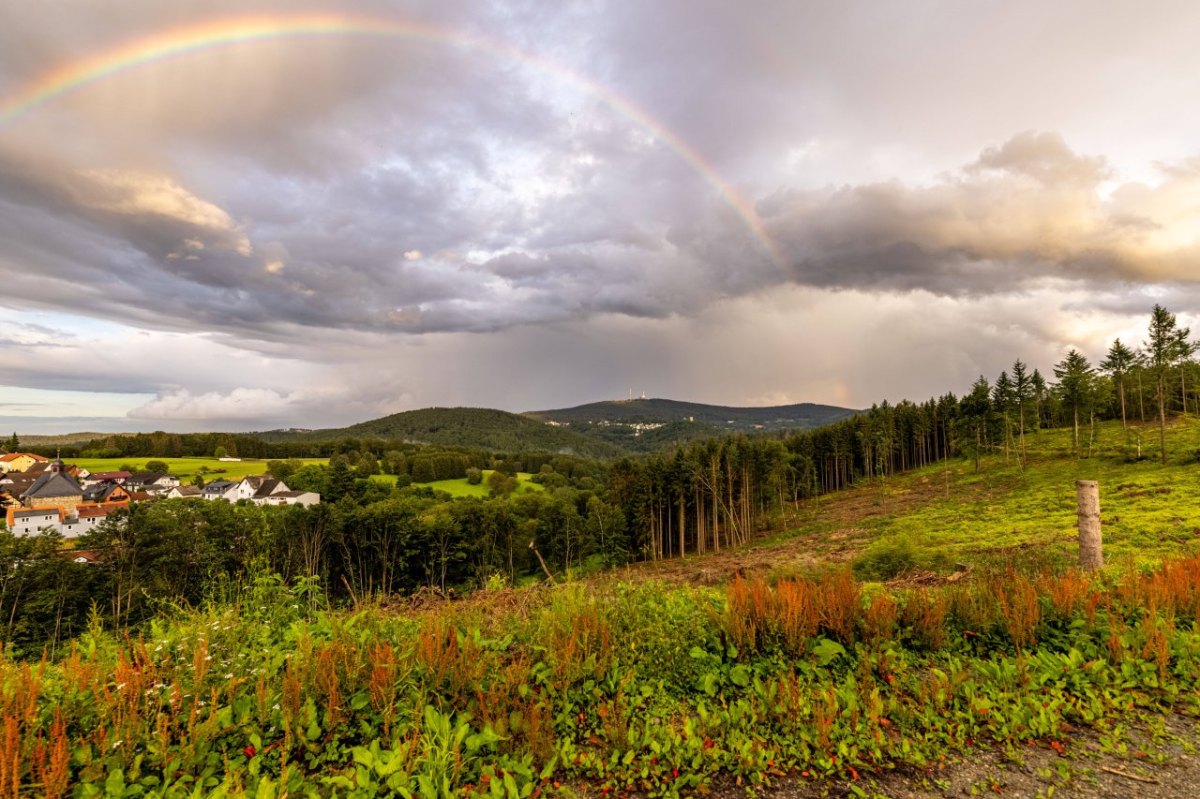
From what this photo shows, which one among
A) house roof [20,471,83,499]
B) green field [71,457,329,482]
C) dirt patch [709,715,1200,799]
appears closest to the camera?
dirt patch [709,715,1200,799]

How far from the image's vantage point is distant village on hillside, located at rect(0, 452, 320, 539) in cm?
6194

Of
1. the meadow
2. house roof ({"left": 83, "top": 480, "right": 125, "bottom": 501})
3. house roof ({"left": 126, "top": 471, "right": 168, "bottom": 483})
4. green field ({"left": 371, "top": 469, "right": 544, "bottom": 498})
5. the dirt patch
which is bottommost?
green field ({"left": 371, "top": 469, "right": 544, "bottom": 498})

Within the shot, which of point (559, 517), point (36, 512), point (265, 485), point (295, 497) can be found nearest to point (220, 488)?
point (265, 485)

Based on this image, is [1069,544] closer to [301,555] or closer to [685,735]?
[685,735]

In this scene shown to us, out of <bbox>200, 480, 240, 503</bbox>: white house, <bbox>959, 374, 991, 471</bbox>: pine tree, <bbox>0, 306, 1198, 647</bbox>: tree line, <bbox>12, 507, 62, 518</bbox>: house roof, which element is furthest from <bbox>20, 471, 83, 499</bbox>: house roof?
<bbox>959, 374, 991, 471</bbox>: pine tree

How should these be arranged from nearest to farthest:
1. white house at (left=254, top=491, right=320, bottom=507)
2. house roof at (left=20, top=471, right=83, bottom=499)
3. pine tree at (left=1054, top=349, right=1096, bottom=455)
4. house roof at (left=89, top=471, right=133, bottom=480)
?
pine tree at (left=1054, top=349, right=1096, bottom=455) < house roof at (left=20, top=471, right=83, bottom=499) < white house at (left=254, top=491, right=320, bottom=507) < house roof at (left=89, top=471, right=133, bottom=480)

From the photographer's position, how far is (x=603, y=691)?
470cm

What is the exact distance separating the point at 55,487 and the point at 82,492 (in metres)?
5.74

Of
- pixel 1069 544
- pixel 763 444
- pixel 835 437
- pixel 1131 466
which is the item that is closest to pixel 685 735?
pixel 1069 544

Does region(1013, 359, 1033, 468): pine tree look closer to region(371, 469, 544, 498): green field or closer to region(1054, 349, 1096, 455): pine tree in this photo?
region(1054, 349, 1096, 455): pine tree

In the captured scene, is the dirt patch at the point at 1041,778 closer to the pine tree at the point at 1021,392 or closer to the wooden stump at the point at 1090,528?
the wooden stump at the point at 1090,528

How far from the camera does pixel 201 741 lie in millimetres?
3426

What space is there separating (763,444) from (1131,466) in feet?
103

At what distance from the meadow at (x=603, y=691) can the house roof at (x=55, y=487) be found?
309 ft
